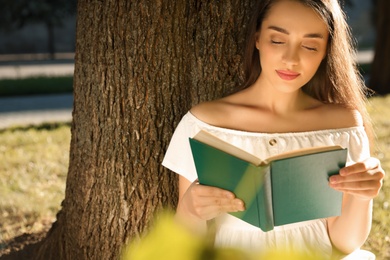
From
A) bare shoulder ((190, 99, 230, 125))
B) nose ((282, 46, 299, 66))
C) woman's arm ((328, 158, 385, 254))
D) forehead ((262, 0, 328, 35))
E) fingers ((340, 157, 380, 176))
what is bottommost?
woman's arm ((328, 158, 385, 254))

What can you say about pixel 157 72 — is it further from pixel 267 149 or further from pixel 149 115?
pixel 267 149

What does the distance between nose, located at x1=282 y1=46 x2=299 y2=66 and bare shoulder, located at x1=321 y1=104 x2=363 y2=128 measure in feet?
1.13

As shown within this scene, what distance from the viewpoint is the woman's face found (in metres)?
2.34

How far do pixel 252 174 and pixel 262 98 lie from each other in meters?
0.76

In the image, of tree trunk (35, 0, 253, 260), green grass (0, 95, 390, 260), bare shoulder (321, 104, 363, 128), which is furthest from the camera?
green grass (0, 95, 390, 260)

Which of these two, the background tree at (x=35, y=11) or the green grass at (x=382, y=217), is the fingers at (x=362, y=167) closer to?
the green grass at (x=382, y=217)

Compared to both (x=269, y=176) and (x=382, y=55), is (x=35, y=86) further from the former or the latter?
(x=269, y=176)

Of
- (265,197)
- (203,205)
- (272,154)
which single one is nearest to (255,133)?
(272,154)

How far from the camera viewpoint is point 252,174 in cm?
184

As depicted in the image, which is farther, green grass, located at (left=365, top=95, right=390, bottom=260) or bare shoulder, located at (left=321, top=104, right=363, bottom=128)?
green grass, located at (left=365, top=95, right=390, bottom=260)

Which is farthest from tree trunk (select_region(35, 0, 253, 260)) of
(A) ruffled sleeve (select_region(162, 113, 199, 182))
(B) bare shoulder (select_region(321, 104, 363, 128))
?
(B) bare shoulder (select_region(321, 104, 363, 128))

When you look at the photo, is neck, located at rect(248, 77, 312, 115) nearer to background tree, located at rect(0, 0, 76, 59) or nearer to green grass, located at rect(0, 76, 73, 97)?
green grass, located at rect(0, 76, 73, 97)

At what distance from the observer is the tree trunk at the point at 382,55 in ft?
39.5

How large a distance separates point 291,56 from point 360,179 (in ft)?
1.62
